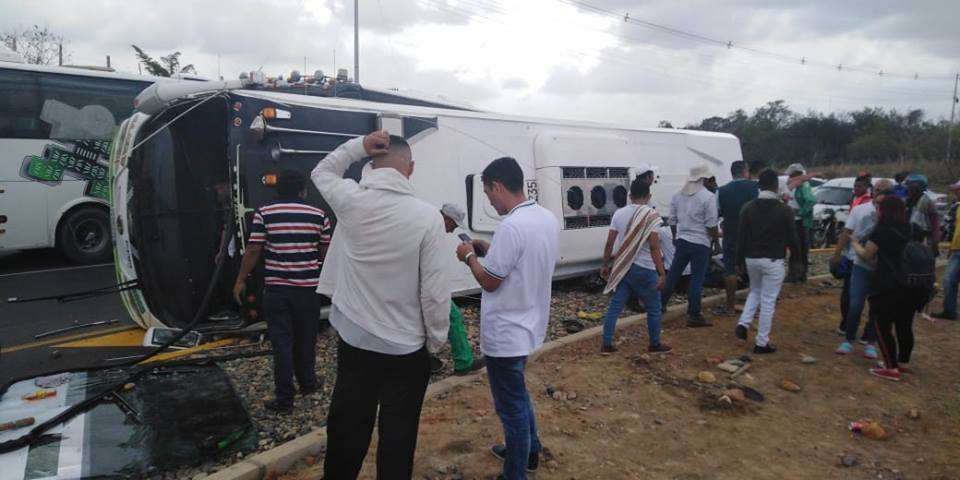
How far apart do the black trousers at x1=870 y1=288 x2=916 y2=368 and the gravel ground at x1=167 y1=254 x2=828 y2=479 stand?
271cm

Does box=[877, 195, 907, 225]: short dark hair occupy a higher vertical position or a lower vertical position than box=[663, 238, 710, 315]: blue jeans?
higher

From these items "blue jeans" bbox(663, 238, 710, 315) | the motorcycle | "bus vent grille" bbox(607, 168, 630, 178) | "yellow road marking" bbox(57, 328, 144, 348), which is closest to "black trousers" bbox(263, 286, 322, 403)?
"yellow road marking" bbox(57, 328, 144, 348)

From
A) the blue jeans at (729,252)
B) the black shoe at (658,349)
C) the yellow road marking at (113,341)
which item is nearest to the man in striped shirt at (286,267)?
the yellow road marking at (113,341)

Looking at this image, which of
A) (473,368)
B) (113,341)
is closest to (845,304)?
(473,368)

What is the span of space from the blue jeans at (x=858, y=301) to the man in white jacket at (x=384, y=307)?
15.1 ft

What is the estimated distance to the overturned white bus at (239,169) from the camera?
529 cm

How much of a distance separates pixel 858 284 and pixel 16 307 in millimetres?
9153

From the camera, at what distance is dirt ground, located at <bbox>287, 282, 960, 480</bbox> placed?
3.56 metres

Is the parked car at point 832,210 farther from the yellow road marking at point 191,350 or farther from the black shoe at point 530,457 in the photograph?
the yellow road marking at point 191,350

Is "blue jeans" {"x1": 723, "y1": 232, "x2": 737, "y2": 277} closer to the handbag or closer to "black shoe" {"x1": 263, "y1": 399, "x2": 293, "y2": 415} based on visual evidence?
the handbag

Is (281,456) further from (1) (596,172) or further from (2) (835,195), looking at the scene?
(2) (835,195)

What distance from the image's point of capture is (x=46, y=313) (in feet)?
22.1

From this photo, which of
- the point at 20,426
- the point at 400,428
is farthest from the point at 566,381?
the point at 20,426

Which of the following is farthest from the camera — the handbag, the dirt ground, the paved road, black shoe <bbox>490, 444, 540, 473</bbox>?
the handbag
